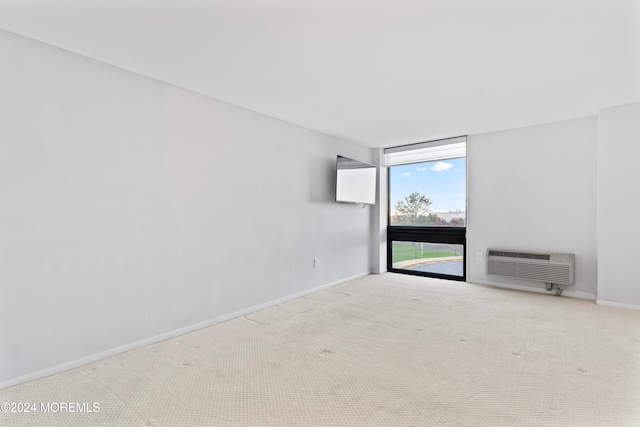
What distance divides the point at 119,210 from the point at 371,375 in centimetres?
226

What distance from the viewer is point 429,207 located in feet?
17.7

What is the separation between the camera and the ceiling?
1863mm

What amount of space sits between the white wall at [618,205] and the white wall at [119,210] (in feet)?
12.4

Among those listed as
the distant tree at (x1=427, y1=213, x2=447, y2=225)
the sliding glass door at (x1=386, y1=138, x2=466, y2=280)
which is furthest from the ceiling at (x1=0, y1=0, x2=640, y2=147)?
the distant tree at (x1=427, y1=213, x2=447, y2=225)

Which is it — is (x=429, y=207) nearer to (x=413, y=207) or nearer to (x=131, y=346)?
(x=413, y=207)

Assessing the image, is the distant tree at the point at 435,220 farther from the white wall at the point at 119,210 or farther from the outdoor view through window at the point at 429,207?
the white wall at the point at 119,210

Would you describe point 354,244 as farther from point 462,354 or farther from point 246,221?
point 462,354

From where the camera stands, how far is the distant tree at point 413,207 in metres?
5.47

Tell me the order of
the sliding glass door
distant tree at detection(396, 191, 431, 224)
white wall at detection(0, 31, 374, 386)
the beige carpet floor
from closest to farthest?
the beige carpet floor, white wall at detection(0, 31, 374, 386), the sliding glass door, distant tree at detection(396, 191, 431, 224)

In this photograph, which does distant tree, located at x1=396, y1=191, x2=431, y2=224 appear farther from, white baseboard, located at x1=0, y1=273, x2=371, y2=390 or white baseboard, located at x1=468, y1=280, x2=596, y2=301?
white baseboard, located at x1=0, y1=273, x2=371, y2=390

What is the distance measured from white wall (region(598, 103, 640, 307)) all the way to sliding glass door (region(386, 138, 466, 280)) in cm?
166

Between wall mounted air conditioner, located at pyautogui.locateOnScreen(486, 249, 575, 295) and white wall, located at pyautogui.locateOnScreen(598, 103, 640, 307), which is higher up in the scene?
white wall, located at pyautogui.locateOnScreen(598, 103, 640, 307)

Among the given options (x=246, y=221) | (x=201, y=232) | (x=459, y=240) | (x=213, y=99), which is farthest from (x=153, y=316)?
(x=459, y=240)

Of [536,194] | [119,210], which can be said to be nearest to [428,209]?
[536,194]
